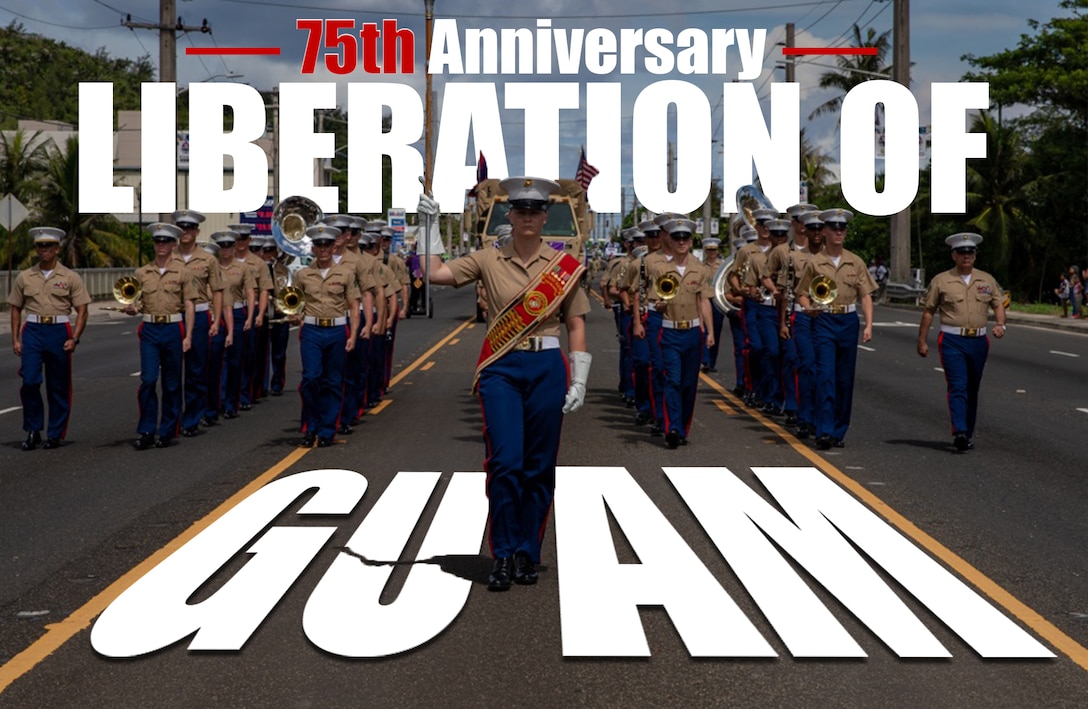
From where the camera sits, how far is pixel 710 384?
1991cm

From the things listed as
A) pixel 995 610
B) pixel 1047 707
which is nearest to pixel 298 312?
pixel 995 610

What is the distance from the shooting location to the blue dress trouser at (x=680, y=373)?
1321cm

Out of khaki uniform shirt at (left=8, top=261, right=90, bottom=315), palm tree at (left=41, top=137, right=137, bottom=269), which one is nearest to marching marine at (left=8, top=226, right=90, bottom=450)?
khaki uniform shirt at (left=8, top=261, right=90, bottom=315)

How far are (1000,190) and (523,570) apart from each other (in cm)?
5295

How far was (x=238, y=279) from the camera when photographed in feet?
53.1

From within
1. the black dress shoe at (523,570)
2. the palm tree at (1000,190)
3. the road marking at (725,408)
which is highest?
the palm tree at (1000,190)

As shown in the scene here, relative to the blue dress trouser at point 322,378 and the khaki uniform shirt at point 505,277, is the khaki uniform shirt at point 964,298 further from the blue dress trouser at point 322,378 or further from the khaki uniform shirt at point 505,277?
the khaki uniform shirt at point 505,277

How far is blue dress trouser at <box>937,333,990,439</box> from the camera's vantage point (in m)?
12.9

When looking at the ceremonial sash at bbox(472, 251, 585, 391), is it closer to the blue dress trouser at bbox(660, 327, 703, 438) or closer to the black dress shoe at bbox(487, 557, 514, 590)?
the black dress shoe at bbox(487, 557, 514, 590)

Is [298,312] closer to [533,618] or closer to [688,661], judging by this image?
[533,618]

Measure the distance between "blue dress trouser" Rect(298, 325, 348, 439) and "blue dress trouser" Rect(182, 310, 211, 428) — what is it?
1.59 metres

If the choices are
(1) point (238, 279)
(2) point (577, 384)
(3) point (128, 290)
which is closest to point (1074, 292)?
(1) point (238, 279)

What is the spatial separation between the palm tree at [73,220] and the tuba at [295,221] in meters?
22.2

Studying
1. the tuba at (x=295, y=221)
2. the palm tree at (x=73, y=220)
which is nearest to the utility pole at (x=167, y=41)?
the tuba at (x=295, y=221)
